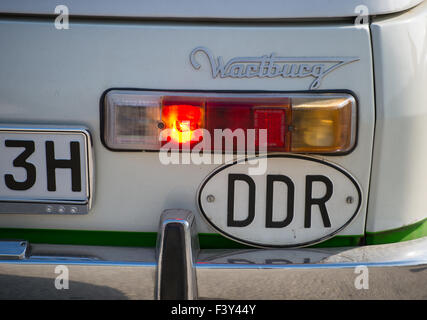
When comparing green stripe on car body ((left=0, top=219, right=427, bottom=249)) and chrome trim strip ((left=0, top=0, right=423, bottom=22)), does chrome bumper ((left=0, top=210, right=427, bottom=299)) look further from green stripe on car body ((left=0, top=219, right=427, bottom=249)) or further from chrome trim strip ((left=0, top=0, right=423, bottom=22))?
chrome trim strip ((left=0, top=0, right=423, bottom=22))

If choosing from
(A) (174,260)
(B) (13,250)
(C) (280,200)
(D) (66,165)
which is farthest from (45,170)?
(C) (280,200)

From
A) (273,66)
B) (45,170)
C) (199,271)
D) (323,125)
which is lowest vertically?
(199,271)

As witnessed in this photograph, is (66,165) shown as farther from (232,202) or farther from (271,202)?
(271,202)

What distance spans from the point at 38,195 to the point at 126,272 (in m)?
0.37

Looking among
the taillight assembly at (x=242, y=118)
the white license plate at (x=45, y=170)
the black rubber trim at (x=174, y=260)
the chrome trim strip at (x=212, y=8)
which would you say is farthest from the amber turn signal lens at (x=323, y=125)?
the white license plate at (x=45, y=170)

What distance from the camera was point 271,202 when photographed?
1561mm

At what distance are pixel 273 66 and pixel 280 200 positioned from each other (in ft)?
1.34

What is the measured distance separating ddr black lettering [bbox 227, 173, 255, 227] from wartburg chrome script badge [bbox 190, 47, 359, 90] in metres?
0.31

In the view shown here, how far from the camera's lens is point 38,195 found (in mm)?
1580

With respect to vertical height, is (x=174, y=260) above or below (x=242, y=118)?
below

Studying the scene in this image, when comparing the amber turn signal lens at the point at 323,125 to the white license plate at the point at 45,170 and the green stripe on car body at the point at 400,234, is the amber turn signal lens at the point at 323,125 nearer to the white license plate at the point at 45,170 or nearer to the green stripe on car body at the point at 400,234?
the green stripe on car body at the point at 400,234

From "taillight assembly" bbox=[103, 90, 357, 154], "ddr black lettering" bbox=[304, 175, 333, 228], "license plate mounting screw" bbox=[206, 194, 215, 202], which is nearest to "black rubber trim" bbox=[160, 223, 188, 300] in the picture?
"license plate mounting screw" bbox=[206, 194, 215, 202]

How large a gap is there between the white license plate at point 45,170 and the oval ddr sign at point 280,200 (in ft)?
1.24

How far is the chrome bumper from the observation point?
1483 mm
